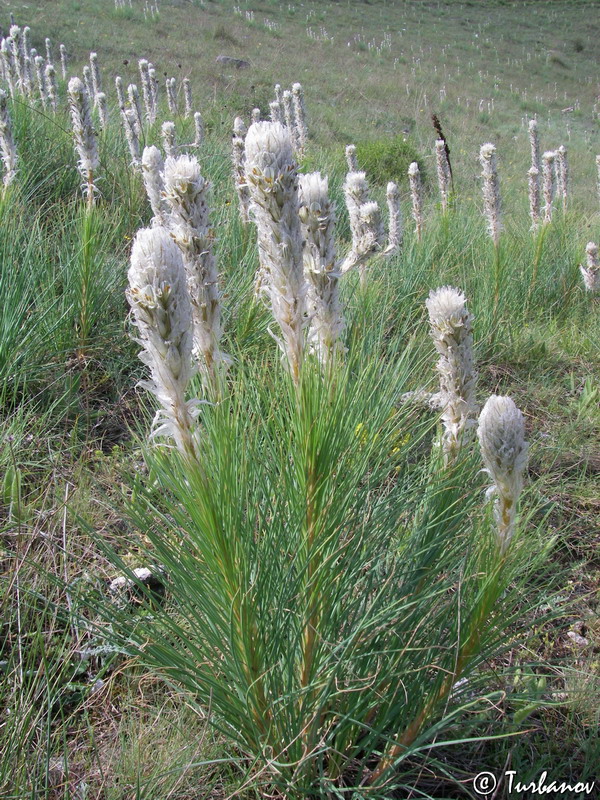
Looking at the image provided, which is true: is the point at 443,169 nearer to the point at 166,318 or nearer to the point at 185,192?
the point at 185,192

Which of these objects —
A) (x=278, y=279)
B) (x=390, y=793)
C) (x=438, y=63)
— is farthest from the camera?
(x=438, y=63)

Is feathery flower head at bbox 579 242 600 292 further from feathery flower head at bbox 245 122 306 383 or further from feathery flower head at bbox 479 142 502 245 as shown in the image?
feathery flower head at bbox 245 122 306 383

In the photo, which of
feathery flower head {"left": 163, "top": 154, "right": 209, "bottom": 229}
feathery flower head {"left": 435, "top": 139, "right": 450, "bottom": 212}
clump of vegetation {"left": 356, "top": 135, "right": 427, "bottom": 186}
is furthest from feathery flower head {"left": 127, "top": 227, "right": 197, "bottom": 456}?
clump of vegetation {"left": 356, "top": 135, "right": 427, "bottom": 186}

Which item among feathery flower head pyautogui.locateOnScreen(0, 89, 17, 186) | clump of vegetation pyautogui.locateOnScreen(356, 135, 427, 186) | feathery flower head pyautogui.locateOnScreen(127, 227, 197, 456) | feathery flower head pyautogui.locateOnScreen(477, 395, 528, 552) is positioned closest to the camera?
feathery flower head pyautogui.locateOnScreen(127, 227, 197, 456)

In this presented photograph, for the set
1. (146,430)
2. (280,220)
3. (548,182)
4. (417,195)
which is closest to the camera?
(280,220)

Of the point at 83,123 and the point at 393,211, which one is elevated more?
the point at 83,123

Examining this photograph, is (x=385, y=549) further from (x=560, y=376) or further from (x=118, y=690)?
(x=560, y=376)

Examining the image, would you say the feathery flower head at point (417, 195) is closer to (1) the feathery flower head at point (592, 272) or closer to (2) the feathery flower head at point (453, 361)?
(1) the feathery flower head at point (592, 272)

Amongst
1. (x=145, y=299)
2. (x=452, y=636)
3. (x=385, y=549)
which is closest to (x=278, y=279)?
(x=145, y=299)

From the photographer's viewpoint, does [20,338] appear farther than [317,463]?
Yes

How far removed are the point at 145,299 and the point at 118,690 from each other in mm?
1620

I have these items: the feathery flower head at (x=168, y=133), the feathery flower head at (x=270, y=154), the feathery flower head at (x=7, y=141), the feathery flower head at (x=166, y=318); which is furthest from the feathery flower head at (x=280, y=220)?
the feathery flower head at (x=7, y=141)

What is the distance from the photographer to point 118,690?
2133mm

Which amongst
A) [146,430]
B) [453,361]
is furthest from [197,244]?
[146,430]
